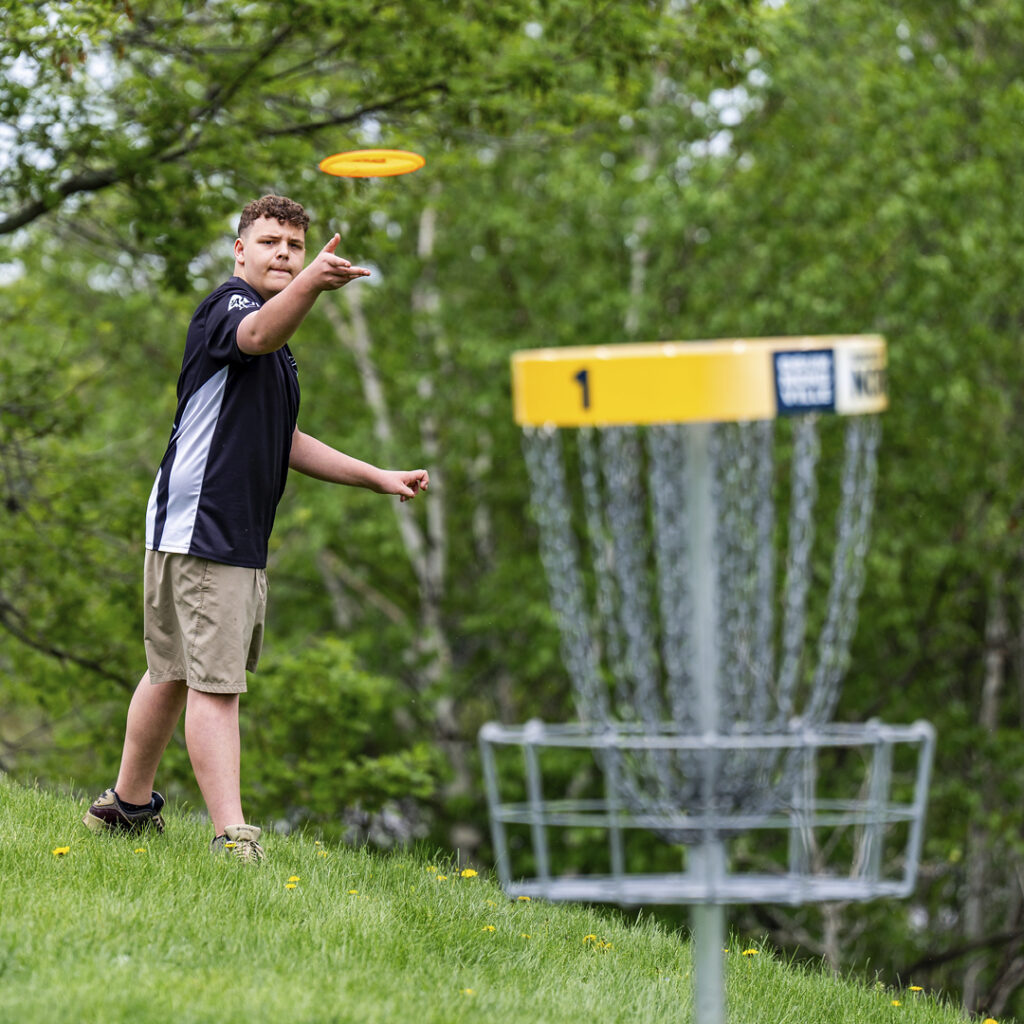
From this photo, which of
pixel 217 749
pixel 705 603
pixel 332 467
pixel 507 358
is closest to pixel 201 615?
pixel 217 749

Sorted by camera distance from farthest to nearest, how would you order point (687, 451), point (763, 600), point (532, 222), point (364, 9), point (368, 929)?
1. point (532, 222)
2. point (364, 9)
3. point (368, 929)
4. point (687, 451)
5. point (763, 600)

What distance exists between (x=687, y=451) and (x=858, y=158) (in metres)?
12.6

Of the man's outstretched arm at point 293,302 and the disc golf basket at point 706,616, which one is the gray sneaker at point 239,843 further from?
the disc golf basket at point 706,616

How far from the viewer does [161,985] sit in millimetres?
3072

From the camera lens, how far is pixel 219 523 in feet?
13.6

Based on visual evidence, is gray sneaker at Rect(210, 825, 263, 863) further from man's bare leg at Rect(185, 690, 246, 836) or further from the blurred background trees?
the blurred background trees

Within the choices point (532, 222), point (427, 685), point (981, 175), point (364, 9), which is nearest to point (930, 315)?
point (981, 175)

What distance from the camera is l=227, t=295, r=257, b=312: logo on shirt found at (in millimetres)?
4051

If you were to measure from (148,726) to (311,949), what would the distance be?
4.09 feet

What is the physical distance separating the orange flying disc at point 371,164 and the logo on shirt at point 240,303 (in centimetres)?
48

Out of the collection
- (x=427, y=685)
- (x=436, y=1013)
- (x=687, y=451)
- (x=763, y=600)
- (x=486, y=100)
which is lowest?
(x=427, y=685)

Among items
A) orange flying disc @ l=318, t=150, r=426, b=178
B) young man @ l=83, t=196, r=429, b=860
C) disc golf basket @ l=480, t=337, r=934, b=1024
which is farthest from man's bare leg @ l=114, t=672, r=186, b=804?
disc golf basket @ l=480, t=337, r=934, b=1024

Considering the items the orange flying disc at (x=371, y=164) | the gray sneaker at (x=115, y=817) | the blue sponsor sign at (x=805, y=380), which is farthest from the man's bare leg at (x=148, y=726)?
the blue sponsor sign at (x=805, y=380)

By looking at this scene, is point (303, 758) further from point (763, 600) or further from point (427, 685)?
point (763, 600)
